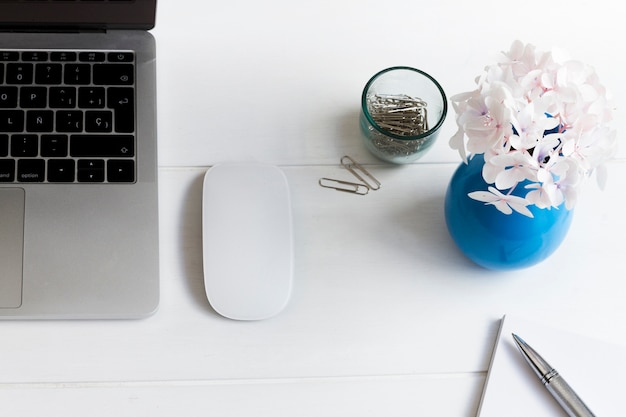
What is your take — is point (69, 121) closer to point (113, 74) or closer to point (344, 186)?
point (113, 74)

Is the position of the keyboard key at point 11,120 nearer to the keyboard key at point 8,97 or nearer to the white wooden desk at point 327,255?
the keyboard key at point 8,97

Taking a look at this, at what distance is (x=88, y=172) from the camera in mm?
718

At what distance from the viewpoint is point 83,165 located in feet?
2.35

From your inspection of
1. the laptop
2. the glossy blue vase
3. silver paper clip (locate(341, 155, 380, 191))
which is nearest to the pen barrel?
the glossy blue vase

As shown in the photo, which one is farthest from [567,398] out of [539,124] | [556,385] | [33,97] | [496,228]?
[33,97]

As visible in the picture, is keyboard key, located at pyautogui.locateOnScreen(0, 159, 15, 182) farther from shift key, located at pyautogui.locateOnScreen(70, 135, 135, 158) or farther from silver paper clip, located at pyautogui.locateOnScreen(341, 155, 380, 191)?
silver paper clip, located at pyautogui.locateOnScreen(341, 155, 380, 191)

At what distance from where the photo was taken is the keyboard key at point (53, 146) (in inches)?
28.2

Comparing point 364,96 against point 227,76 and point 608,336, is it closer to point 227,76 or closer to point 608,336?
point 227,76

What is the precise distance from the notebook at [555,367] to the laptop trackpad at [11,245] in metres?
0.46

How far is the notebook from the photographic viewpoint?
698mm

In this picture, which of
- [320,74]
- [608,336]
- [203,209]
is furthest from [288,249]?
[608,336]

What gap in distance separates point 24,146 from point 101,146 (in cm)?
7

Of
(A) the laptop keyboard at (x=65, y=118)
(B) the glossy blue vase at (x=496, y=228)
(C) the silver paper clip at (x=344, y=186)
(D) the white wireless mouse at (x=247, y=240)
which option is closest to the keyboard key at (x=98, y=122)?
(A) the laptop keyboard at (x=65, y=118)

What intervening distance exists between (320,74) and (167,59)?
17cm
